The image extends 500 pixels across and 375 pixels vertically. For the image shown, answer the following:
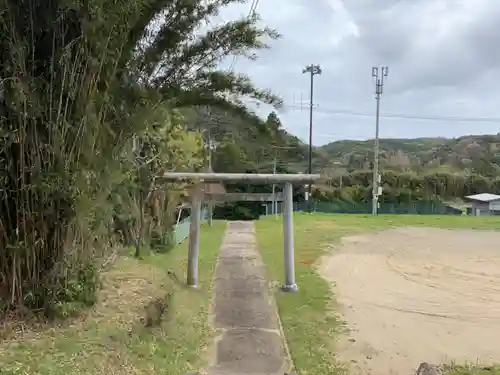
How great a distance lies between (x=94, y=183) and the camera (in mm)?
5137

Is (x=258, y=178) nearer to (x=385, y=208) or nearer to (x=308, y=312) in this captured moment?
(x=308, y=312)

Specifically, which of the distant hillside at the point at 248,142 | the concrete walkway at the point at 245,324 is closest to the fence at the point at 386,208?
the distant hillside at the point at 248,142

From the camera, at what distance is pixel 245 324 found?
22.2ft

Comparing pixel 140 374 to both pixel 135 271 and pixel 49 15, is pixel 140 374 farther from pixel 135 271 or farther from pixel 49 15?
pixel 135 271

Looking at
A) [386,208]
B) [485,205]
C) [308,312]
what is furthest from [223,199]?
[485,205]

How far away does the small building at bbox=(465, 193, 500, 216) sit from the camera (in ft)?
136

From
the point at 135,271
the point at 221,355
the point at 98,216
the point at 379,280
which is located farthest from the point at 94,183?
the point at 379,280

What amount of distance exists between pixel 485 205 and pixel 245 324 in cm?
3982

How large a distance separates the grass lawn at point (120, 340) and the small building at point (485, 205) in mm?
38091

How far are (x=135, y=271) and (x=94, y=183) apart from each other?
3146 mm

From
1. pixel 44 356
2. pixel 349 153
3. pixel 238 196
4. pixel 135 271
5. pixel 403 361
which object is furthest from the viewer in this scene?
pixel 349 153

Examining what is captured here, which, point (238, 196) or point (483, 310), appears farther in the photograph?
point (238, 196)

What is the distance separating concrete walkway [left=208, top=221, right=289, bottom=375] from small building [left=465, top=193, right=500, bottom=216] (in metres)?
34.0

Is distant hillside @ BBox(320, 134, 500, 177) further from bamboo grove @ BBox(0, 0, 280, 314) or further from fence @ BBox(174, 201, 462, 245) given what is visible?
bamboo grove @ BBox(0, 0, 280, 314)
